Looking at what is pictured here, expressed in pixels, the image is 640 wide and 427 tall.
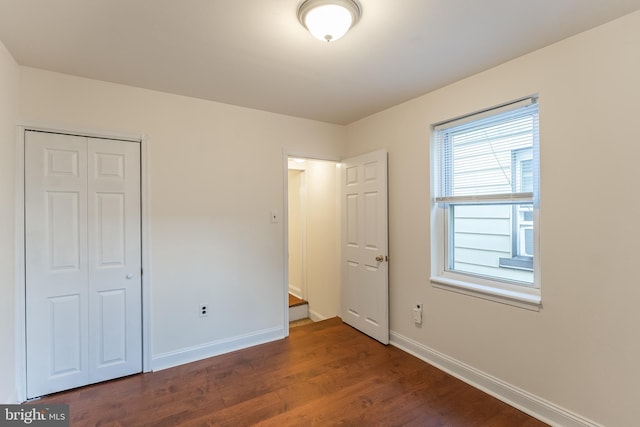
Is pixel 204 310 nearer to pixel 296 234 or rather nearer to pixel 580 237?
pixel 296 234

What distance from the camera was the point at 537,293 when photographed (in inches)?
82.6

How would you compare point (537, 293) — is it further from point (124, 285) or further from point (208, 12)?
point (124, 285)

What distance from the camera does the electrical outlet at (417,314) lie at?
2855 mm

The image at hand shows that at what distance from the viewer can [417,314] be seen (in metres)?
2.87

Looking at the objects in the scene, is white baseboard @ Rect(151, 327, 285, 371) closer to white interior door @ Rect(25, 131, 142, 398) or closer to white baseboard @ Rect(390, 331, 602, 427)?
white interior door @ Rect(25, 131, 142, 398)

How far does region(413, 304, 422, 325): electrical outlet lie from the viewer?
9.37ft

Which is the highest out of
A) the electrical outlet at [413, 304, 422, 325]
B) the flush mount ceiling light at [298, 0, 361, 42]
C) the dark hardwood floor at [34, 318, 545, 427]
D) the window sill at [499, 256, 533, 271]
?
the flush mount ceiling light at [298, 0, 361, 42]

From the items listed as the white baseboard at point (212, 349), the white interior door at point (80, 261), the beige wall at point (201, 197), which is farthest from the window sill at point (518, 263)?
the white interior door at point (80, 261)

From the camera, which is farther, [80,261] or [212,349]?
[212,349]

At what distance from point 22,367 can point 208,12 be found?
277 centimetres

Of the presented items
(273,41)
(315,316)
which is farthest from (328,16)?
(315,316)

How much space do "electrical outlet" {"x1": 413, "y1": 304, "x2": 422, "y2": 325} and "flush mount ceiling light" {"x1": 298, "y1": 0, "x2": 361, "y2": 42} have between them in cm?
240

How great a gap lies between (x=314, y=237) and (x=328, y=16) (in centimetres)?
322

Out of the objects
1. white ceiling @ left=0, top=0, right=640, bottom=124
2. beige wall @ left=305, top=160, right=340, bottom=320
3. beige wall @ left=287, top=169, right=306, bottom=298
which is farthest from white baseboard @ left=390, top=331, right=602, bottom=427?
white ceiling @ left=0, top=0, right=640, bottom=124
